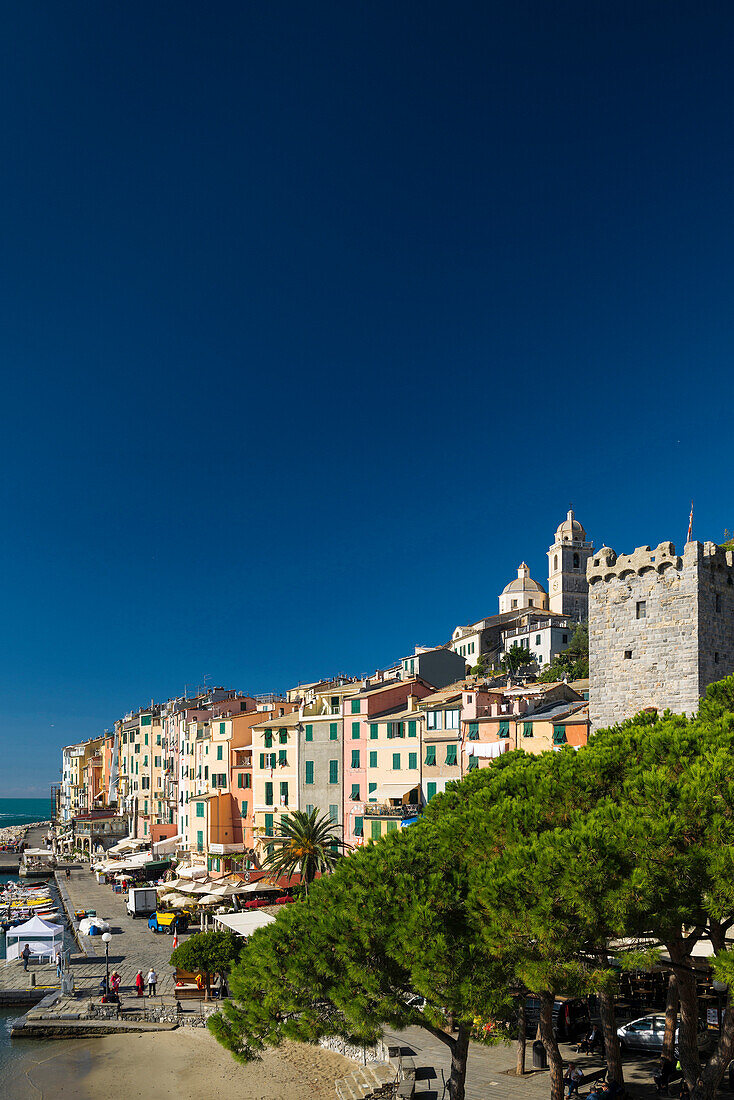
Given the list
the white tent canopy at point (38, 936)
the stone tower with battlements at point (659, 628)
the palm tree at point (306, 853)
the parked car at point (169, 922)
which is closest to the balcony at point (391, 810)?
the palm tree at point (306, 853)

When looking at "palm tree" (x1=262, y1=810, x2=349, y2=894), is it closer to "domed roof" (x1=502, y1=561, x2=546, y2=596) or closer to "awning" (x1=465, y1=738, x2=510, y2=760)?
"awning" (x1=465, y1=738, x2=510, y2=760)

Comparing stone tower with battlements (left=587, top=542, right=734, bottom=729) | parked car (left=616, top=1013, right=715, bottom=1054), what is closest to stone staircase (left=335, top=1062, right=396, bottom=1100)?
parked car (left=616, top=1013, right=715, bottom=1054)

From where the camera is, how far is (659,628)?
32719 mm

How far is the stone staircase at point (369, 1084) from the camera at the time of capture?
2341 cm

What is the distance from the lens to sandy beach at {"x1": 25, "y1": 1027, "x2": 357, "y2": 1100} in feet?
89.1

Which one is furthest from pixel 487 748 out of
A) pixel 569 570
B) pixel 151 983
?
pixel 569 570

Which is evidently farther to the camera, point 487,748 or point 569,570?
point 569,570

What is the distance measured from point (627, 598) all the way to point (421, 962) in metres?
21.1

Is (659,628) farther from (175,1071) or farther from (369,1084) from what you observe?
(175,1071)

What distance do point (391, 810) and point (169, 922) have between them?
46.9ft

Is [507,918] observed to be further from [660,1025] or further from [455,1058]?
[660,1025]

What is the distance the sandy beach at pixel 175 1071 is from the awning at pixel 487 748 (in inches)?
678

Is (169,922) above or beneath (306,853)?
beneath

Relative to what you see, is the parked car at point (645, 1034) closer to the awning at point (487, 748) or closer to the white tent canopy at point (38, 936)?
the awning at point (487, 748)
